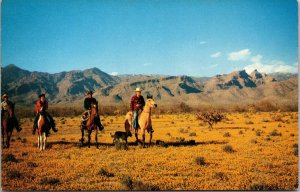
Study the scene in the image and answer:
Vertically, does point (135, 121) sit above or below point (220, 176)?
above

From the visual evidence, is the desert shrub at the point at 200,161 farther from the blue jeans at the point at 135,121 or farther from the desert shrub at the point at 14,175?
the desert shrub at the point at 14,175

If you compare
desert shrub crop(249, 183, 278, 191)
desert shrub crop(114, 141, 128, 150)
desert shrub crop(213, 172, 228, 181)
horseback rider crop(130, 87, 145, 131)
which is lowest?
desert shrub crop(249, 183, 278, 191)

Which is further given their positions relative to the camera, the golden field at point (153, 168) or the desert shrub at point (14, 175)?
the desert shrub at point (14, 175)

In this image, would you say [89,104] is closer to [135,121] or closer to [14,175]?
[135,121]

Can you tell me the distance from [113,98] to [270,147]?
128m

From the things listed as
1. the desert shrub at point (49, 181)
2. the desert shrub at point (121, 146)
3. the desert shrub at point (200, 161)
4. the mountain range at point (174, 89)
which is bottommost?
the desert shrub at point (49, 181)

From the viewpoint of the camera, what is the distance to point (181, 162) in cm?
1231

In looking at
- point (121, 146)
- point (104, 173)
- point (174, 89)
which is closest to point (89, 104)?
point (121, 146)

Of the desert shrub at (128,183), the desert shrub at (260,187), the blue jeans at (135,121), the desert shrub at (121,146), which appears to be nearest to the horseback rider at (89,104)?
the desert shrub at (121,146)

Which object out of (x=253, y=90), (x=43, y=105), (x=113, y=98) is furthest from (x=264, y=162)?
(x=113, y=98)

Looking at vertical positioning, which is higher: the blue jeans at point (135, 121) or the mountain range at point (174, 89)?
the mountain range at point (174, 89)

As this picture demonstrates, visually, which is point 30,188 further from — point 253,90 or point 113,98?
point 113,98

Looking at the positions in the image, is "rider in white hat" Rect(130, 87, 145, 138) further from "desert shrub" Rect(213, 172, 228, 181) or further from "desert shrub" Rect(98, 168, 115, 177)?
"desert shrub" Rect(213, 172, 228, 181)

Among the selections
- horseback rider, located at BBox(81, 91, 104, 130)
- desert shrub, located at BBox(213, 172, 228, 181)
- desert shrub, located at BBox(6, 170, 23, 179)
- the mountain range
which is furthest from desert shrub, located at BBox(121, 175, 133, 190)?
the mountain range
